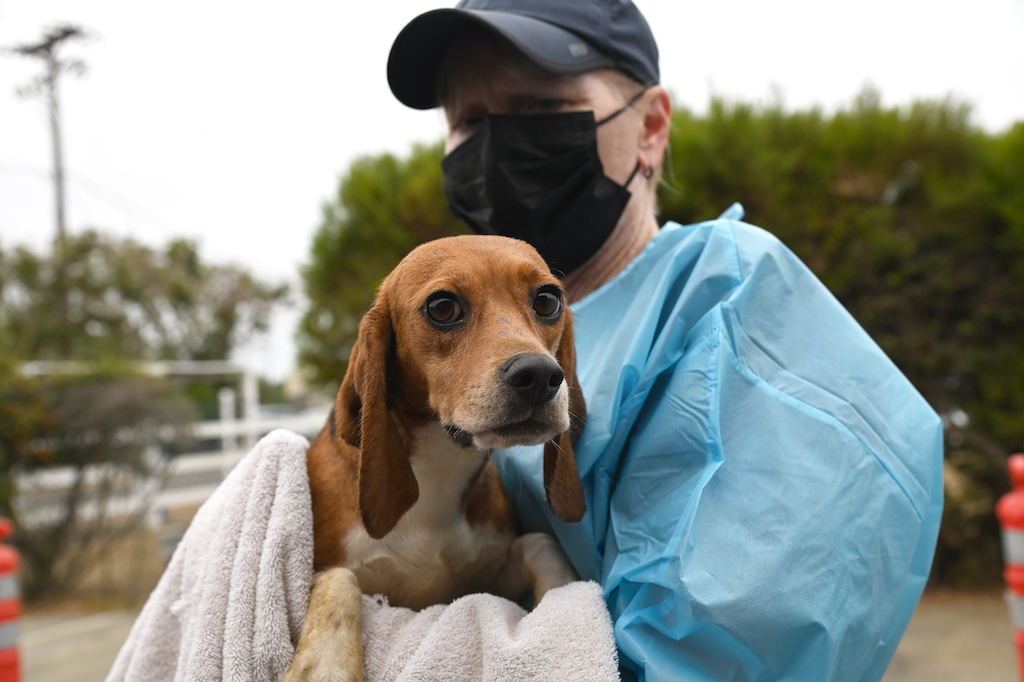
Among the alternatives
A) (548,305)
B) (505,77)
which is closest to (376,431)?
(548,305)

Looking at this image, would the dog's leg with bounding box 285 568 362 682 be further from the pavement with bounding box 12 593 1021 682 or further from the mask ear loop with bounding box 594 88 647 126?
the pavement with bounding box 12 593 1021 682

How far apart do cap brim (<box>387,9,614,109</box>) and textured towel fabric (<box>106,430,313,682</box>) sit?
46.6 inches

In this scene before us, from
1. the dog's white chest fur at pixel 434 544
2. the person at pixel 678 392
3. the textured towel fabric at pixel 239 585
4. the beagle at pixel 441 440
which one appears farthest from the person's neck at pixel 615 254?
the textured towel fabric at pixel 239 585

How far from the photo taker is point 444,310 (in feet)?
5.64

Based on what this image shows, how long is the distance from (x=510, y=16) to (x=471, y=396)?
1.09 metres

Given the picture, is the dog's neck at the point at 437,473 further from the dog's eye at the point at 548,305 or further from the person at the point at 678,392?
the dog's eye at the point at 548,305

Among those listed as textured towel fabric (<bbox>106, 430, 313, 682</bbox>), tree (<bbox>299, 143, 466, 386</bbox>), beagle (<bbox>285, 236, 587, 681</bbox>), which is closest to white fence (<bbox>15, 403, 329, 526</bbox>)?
tree (<bbox>299, 143, 466, 386</bbox>)

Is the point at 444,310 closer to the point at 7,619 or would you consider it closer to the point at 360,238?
the point at 7,619

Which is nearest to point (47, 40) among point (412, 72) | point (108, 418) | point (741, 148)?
point (108, 418)

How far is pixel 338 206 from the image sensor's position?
7301mm

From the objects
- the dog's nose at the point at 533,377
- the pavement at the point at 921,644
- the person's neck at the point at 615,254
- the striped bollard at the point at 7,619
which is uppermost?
the person's neck at the point at 615,254

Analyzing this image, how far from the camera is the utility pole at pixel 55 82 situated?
1642cm

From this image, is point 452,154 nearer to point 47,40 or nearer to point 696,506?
point 696,506

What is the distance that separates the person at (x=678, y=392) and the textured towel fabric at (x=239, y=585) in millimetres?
628
